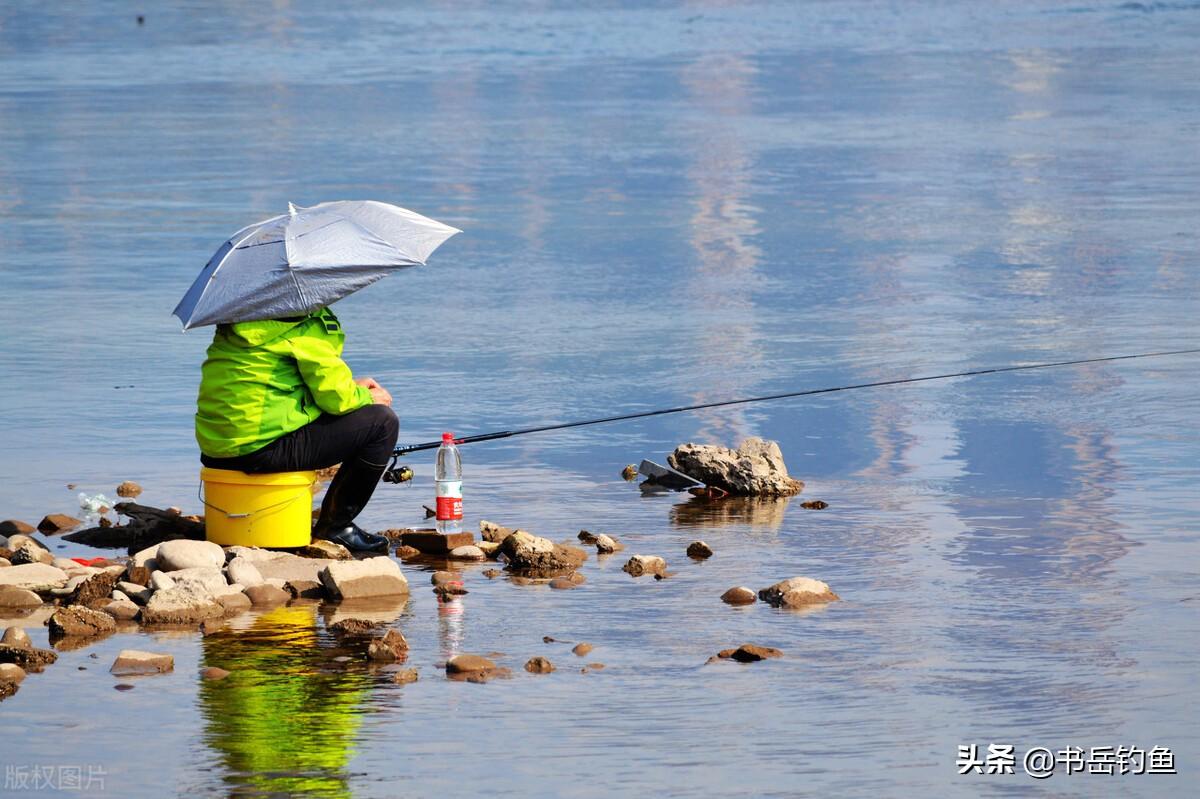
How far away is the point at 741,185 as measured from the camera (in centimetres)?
2111

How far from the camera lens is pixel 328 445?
29.9ft

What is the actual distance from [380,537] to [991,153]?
15164 mm

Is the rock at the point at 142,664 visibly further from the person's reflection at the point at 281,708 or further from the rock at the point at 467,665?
the rock at the point at 467,665

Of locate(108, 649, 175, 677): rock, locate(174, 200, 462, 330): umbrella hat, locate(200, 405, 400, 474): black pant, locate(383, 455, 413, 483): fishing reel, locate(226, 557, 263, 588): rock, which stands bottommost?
locate(108, 649, 175, 677): rock

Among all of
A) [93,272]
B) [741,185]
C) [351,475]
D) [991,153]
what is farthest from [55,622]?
[991,153]

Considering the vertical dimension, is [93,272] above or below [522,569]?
above

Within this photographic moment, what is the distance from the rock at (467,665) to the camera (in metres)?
7.25

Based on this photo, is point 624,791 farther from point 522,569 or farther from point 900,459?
point 900,459

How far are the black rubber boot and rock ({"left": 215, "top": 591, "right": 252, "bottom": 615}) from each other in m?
0.99

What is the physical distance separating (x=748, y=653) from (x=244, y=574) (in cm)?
206

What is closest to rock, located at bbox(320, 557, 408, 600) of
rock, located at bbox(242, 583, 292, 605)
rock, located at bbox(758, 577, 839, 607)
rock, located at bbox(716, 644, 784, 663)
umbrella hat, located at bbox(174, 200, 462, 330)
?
rock, located at bbox(242, 583, 292, 605)

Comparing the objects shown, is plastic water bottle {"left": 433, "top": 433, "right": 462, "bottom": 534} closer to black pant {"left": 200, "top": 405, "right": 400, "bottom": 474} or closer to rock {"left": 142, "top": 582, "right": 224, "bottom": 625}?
black pant {"left": 200, "top": 405, "right": 400, "bottom": 474}

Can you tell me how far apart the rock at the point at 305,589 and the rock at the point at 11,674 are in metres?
1.35

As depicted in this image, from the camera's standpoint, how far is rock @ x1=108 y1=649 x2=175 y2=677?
7.34 meters
